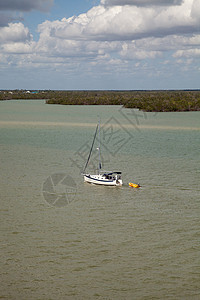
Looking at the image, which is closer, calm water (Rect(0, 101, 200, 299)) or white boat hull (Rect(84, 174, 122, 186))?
calm water (Rect(0, 101, 200, 299))

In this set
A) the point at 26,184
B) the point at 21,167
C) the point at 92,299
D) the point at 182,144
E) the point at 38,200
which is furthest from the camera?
the point at 182,144

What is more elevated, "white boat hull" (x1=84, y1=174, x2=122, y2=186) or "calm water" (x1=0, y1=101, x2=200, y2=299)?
"white boat hull" (x1=84, y1=174, x2=122, y2=186)

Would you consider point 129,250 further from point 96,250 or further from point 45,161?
point 45,161

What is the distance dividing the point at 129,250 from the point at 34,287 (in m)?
4.04

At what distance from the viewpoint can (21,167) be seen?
29234mm

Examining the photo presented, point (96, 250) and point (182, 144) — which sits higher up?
point (182, 144)

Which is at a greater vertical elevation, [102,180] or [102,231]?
[102,180]

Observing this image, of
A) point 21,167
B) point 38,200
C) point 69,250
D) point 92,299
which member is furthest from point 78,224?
point 21,167

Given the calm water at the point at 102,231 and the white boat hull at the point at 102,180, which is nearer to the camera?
the calm water at the point at 102,231

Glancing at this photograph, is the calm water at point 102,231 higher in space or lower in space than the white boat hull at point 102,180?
lower

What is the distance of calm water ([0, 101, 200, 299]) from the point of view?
42.5 feet

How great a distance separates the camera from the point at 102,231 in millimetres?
17281

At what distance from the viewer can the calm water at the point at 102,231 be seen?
42.5ft

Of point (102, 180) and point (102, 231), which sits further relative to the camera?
point (102, 180)
